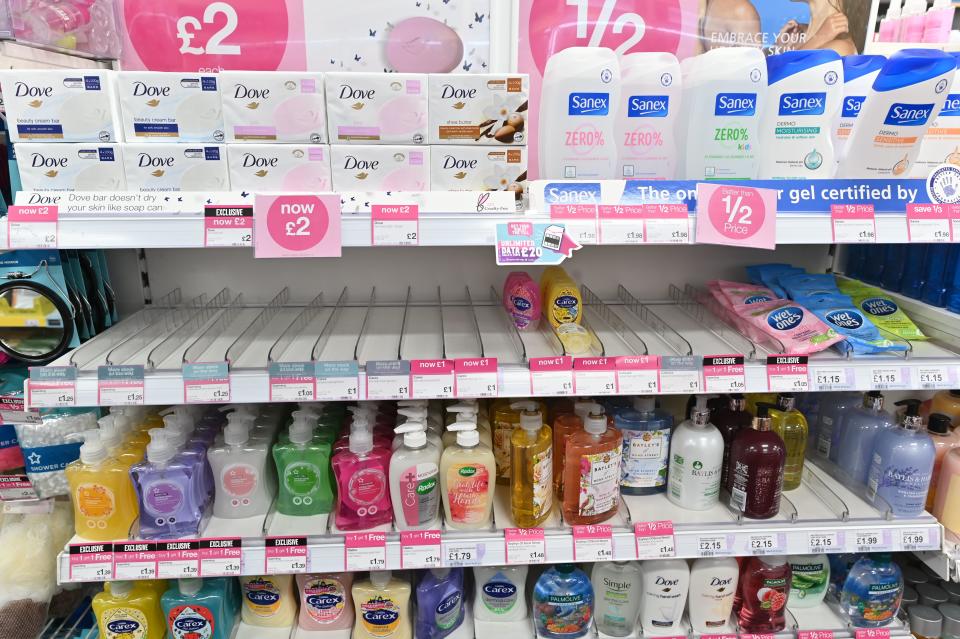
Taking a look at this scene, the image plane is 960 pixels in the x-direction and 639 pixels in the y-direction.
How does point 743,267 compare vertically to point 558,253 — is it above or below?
below

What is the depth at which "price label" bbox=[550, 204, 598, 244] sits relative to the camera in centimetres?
114

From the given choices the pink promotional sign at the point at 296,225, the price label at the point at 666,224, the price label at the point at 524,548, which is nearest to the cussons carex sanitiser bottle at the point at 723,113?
the price label at the point at 666,224

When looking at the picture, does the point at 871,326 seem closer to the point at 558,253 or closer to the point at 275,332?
the point at 558,253

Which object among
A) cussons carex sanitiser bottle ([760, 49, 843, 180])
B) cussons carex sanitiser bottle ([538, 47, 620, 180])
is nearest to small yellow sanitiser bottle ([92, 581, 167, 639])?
cussons carex sanitiser bottle ([538, 47, 620, 180])

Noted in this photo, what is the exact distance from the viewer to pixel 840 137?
1.30 metres

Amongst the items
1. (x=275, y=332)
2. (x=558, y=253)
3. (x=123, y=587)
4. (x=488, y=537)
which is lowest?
(x=123, y=587)

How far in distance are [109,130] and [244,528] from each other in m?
0.89

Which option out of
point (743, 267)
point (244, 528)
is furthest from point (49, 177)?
point (743, 267)

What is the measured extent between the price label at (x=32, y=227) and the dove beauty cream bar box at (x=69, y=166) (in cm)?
9

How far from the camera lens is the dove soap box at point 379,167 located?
118cm

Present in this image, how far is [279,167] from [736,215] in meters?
0.92

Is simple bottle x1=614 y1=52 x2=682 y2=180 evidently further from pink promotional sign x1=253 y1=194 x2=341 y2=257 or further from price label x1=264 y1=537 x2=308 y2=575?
price label x1=264 y1=537 x2=308 y2=575

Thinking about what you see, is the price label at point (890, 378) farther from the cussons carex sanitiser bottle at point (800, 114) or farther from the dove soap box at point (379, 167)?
the dove soap box at point (379, 167)

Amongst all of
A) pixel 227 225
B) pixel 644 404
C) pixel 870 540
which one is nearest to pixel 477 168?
pixel 227 225
